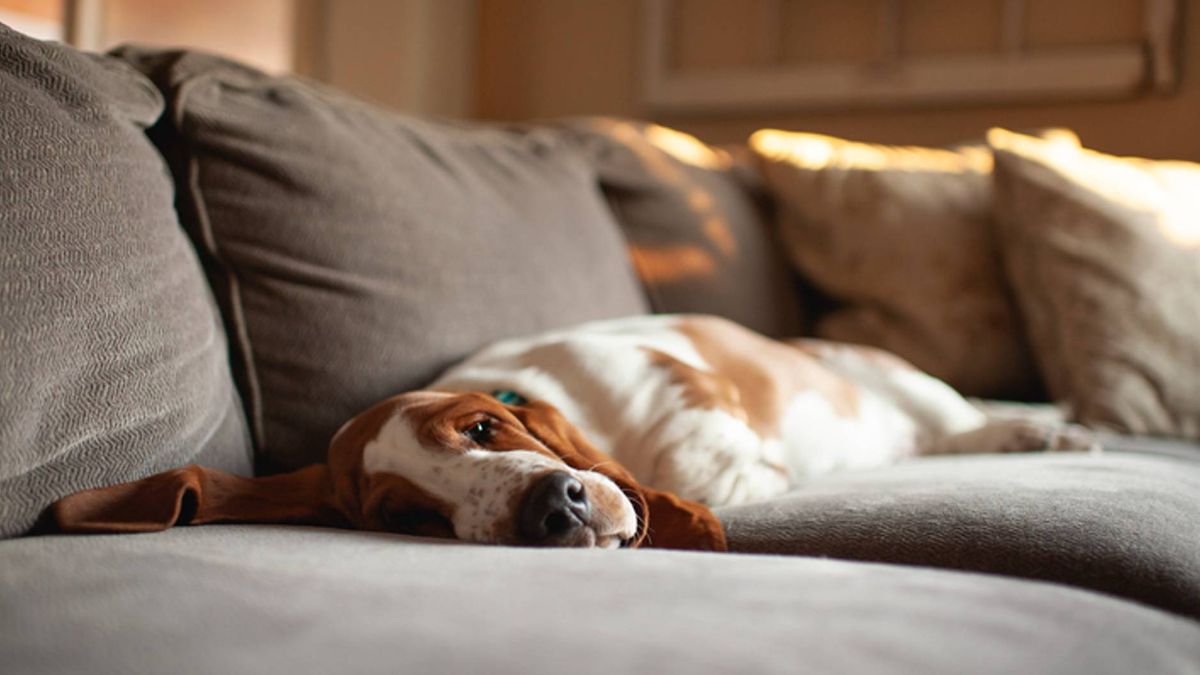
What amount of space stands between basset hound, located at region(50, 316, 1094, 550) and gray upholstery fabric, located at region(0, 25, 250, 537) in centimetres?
5

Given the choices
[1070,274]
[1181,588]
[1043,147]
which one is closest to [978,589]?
[1181,588]

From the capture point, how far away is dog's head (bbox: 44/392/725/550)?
1197 millimetres

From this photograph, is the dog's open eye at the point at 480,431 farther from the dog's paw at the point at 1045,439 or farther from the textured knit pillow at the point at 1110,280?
the textured knit pillow at the point at 1110,280

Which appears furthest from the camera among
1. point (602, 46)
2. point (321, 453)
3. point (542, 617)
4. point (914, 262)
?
point (602, 46)

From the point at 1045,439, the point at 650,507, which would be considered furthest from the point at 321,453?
the point at 1045,439

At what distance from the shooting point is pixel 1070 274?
97.5 inches

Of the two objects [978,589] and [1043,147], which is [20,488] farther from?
[1043,147]

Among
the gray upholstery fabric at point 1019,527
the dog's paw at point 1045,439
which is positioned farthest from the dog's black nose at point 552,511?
the dog's paw at point 1045,439

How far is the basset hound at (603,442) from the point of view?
122 cm

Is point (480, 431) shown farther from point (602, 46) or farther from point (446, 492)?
point (602, 46)

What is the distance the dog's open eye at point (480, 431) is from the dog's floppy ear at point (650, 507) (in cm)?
7

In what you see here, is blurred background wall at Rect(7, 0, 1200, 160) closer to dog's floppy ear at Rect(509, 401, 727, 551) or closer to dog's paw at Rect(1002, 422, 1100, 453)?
dog's paw at Rect(1002, 422, 1100, 453)

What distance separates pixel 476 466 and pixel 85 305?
43 centimetres

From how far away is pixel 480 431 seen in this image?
1384 millimetres
